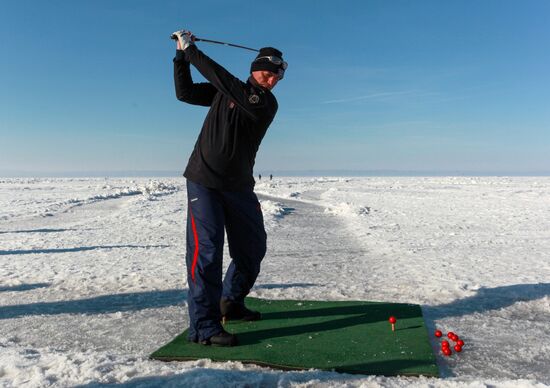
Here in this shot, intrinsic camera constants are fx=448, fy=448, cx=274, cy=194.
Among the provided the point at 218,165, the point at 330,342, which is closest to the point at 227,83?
the point at 218,165

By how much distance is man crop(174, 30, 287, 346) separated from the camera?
11.2 feet

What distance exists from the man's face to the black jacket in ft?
0.21

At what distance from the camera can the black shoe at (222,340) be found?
3.43 meters

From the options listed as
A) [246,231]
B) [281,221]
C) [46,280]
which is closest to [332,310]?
[246,231]

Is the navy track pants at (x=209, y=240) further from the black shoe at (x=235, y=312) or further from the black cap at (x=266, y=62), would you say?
the black cap at (x=266, y=62)

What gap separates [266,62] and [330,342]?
2293 mm

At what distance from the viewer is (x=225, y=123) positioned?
3.52 metres

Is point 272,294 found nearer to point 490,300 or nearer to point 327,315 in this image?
point 327,315

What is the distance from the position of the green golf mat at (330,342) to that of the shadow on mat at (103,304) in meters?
1.11

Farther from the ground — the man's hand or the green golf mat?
the man's hand

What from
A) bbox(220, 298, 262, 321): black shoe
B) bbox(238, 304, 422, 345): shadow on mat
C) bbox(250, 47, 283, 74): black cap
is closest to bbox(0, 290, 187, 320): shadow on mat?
bbox(220, 298, 262, 321): black shoe

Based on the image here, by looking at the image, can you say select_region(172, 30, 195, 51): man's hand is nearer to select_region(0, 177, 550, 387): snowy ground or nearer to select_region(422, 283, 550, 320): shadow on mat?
select_region(0, 177, 550, 387): snowy ground

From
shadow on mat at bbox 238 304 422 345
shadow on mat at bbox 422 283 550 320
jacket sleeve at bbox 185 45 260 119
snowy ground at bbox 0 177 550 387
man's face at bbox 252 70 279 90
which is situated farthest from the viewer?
shadow on mat at bbox 422 283 550 320

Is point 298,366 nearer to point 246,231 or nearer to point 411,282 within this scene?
Answer: point 246,231
